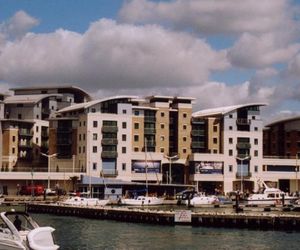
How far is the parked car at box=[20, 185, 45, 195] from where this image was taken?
465ft

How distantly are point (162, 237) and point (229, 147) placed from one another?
283 feet

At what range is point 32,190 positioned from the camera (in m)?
141

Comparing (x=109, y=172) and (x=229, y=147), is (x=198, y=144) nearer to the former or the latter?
(x=229, y=147)

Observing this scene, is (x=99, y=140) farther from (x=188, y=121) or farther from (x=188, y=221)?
(x=188, y=221)

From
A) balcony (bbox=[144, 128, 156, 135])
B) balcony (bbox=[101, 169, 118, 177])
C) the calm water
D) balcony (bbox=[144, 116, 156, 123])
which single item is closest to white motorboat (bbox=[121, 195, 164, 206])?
balcony (bbox=[101, 169, 118, 177])

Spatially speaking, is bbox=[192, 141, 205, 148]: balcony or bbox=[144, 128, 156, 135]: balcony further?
bbox=[192, 141, 205, 148]: balcony

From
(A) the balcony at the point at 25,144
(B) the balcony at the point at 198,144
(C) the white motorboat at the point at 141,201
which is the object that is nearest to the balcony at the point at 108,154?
(A) the balcony at the point at 25,144

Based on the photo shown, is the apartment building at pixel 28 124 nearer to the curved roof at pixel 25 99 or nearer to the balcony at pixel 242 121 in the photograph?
the curved roof at pixel 25 99

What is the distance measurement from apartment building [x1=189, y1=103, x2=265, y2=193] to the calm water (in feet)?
224

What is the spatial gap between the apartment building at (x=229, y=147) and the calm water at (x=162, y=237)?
6838 centimetres

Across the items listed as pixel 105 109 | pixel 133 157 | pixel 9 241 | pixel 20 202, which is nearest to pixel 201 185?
pixel 133 157

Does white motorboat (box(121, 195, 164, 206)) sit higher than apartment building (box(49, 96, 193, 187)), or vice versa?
apartment building (box(49, 96, 193, 187))

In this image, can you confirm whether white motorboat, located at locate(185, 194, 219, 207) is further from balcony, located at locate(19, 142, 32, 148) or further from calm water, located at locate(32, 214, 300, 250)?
balcony, located at locate(19, 142, 32, 148)

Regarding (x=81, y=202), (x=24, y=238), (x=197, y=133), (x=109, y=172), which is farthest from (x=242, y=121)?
(x=24, y=238)
